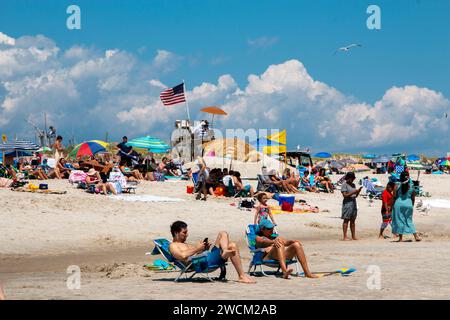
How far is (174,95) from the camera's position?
29.2 metres

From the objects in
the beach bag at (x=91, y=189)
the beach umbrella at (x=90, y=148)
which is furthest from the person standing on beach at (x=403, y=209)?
the beach umbrella at (x=90, y=148)

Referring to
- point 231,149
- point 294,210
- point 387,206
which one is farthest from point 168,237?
point 231,149

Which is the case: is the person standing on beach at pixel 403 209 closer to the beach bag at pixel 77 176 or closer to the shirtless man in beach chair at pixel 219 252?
the shirtless man in beach chair at pixel 219 252

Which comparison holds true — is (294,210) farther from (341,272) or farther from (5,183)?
(341,272)

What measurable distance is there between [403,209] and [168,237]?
4.78 metres

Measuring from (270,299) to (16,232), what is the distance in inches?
292

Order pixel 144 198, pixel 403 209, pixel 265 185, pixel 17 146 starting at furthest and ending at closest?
pixel 17 146
pixel 265 185
pixel 144 198
pixel 403 209

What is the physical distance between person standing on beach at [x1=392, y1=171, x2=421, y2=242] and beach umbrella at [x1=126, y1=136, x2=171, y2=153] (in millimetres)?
14247

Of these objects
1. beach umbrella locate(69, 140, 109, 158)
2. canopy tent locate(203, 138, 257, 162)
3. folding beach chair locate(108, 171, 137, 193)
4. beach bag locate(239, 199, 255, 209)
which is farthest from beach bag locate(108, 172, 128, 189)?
canopy tent locate(203, 138, 257, 162)

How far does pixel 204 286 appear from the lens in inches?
312

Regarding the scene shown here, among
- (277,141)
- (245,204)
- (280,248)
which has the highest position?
(277,141)

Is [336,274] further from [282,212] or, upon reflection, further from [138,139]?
[138,139]

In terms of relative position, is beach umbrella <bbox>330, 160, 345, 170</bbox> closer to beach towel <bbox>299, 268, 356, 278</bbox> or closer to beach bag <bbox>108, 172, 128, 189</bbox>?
beach bag <bbox>108, 172, 128, 189</bbox>

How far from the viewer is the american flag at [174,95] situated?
29.0 m
